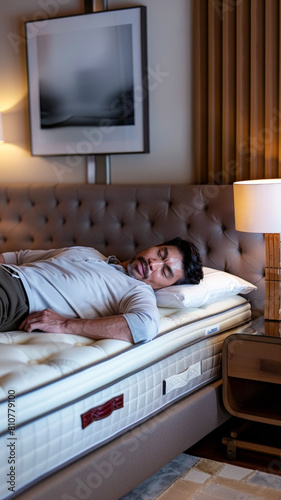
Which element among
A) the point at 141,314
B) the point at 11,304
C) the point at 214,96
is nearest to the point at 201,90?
the point at 214,96

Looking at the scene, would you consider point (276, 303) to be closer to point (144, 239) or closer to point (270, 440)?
point (270, 440)

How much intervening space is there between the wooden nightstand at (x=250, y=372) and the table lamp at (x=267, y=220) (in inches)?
8.5

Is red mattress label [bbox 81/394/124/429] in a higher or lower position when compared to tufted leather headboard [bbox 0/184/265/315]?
lower

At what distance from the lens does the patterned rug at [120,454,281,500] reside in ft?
6.86

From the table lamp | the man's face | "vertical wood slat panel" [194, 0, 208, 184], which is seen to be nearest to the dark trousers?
the man's face

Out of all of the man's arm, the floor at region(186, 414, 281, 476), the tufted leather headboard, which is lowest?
the floor at region(186, 414, 281, 476)

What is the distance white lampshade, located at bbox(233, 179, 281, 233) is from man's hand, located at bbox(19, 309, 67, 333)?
922 millimetres

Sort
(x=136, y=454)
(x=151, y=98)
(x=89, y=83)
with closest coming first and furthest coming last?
(x=136, y=454) < (x=151, y=98) < (x=89, y=83)

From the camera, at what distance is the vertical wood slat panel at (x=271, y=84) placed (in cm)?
289

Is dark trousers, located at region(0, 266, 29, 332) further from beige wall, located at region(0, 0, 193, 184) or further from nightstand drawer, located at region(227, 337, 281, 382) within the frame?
beige wall, located at region(0, 0, 193, 184)

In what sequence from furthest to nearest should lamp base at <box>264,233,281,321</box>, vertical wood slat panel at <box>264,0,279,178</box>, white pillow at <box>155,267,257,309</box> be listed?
vertical wood slat panel at <box>264,0,279,178</box> → lamp base at <box>264,233,281,321</box> → white pillow at <box>155,267,257,309</box>

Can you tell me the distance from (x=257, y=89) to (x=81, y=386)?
1.83 m

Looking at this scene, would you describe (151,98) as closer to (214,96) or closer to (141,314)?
(214,96)

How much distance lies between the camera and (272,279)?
274cm
